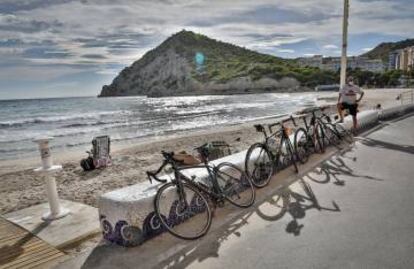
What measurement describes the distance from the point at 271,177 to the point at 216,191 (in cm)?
201

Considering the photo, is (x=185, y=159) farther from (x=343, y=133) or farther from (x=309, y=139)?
(x=343, y=133)

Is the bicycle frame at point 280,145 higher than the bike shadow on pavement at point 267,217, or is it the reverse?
the bicycle frame at point 280,145

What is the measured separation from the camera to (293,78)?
453 feet

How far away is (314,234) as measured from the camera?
13.3ft

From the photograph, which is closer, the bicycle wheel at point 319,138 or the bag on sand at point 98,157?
the bicycle wheel at point 319,138

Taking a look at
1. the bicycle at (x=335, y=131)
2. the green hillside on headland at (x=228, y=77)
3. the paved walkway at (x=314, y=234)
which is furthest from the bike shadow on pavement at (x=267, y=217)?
the green hillside on headland at (x=228, y=77)

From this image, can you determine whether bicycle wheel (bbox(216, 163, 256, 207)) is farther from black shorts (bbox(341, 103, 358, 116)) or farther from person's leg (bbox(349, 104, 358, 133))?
black shorts (bbox(341, 103, 358, 116))

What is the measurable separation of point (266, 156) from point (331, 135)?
3.90m

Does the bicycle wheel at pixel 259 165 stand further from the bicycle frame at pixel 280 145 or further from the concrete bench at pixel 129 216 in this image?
the concrete bench at pixel 129 216

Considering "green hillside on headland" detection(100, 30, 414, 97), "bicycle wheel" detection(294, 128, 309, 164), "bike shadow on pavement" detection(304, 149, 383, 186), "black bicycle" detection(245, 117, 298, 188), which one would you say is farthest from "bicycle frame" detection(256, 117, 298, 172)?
"green hillside on headland" detection(100, 30, 414, 97)

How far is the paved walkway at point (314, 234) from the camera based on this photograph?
11.4 ft

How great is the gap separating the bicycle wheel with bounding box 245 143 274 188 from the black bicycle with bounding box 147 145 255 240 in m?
0.56

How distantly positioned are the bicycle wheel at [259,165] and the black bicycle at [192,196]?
1.85 ft

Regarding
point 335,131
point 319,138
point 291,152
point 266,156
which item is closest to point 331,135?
point 335,131
